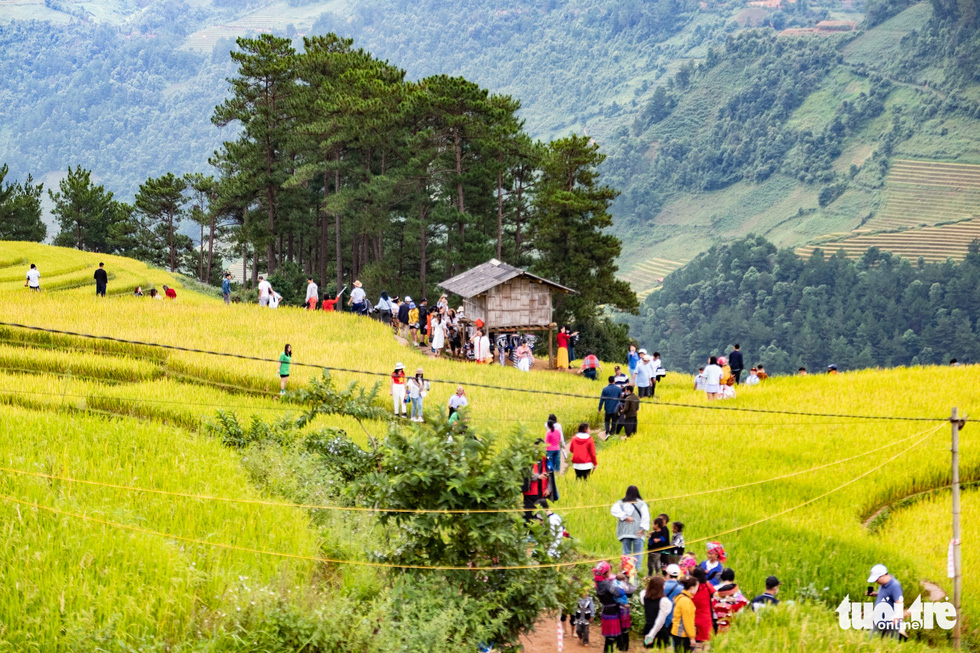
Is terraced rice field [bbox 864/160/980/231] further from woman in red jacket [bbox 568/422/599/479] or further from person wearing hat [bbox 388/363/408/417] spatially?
woman in red jacket [bbox 568/422/599/479]

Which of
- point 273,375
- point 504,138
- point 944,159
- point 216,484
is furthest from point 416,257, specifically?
point 944,159

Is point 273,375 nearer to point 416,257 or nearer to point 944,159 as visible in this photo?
point 416,257

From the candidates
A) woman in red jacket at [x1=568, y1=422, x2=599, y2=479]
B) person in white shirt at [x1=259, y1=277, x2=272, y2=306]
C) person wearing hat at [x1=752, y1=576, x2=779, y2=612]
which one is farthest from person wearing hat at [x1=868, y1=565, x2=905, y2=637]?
person in white shirt at [x1=259, y1=277, x2=272, y2=306]

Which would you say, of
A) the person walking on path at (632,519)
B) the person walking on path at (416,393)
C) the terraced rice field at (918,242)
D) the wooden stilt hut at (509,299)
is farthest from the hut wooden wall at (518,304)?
the terraced rice field at (918,242)

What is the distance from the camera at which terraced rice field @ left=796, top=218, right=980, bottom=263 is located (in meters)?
125

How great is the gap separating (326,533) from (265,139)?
43262 millimetres

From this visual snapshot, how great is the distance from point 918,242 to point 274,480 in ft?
435

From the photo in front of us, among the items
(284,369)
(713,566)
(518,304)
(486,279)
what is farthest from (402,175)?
(713,566)

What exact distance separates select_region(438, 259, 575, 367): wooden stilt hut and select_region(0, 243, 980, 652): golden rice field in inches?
119

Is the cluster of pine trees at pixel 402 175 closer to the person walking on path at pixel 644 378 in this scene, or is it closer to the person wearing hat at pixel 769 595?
the person walking on path at pixel 644 378

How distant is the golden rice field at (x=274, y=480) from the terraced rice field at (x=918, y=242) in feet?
355

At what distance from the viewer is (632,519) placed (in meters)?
12.8

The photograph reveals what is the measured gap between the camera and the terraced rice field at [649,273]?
5733 inches

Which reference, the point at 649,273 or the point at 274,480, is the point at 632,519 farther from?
the point at 649,273
